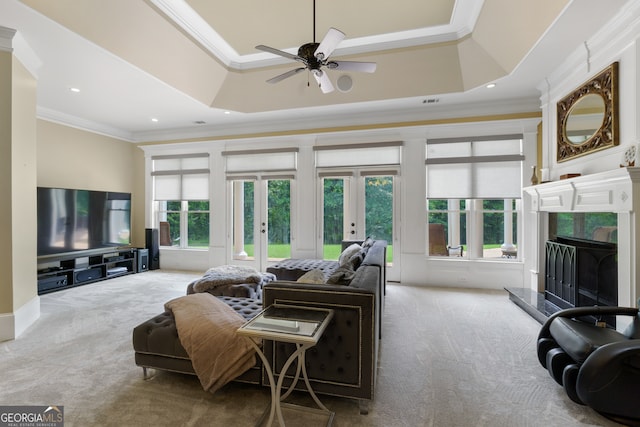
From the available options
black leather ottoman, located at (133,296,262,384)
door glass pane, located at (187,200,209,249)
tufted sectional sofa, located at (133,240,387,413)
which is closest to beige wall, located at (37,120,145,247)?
door glass pane, located at (187,200,209,249)

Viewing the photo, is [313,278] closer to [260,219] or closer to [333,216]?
[333,216]

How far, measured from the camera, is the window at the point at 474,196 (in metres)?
4.77

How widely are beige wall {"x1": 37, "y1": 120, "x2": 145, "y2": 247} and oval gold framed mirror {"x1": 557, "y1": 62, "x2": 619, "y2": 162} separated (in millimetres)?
7720

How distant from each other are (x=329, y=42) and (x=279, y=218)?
13.1 ft

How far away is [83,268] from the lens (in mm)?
4941

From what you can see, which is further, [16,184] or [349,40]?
[349,40]

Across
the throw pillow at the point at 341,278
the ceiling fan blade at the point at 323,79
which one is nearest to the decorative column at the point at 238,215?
the ceiling fan blade at the point at 323,79

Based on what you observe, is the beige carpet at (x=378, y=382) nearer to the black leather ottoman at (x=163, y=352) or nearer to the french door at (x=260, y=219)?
the black leather ottoman at (x=163, y=352)

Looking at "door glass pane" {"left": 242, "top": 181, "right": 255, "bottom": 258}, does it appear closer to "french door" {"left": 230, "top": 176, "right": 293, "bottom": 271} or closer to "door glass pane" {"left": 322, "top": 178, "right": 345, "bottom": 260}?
"french door" {"left": 230, "top": 176, "right": 293, "bottom": 271}

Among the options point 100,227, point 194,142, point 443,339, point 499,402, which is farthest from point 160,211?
point 499,402

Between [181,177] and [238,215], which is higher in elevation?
[181,177]

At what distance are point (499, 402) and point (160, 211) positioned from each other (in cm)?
691

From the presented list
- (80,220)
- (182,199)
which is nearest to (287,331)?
(80,220)

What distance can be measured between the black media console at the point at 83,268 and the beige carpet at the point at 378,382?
109cm
